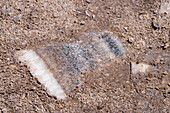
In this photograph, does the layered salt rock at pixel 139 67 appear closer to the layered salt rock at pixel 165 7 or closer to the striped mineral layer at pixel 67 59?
the striped mineral layer at pixel 67 59

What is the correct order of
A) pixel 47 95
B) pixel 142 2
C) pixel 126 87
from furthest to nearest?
pixel 142 2 < pixel 126 87 < pixel 47 95

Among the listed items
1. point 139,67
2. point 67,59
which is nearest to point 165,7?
point 139,67

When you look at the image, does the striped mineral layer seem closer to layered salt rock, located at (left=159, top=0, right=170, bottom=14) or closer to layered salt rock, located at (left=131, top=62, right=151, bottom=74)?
layered salt rock, located at (left=131, top=62, right=151, bottom=74)

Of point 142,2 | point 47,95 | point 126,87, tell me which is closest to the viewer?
point 47,95

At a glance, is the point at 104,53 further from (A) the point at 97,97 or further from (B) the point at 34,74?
(B) the point at 34,74

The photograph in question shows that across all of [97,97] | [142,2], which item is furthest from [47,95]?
[142,2]

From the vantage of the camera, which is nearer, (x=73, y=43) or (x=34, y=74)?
(x=34, y=74)
